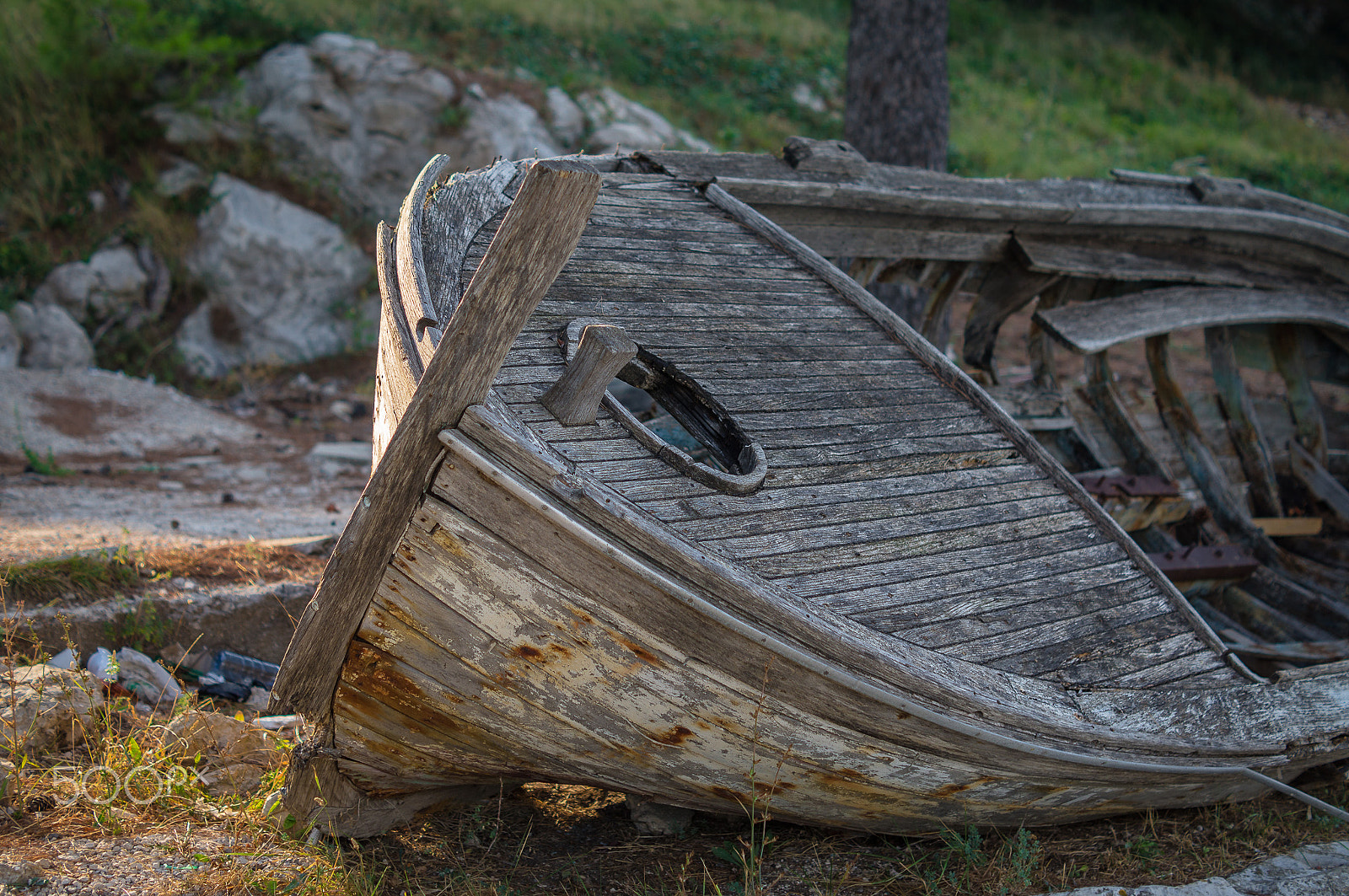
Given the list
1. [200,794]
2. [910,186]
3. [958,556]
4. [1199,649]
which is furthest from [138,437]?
[1199,649]

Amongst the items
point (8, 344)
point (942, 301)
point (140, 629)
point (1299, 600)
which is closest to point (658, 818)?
point (140, 629)

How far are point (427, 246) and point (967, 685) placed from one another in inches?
83.1

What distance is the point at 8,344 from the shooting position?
291 inches

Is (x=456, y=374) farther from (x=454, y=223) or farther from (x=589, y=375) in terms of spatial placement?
(x=454, y=223)

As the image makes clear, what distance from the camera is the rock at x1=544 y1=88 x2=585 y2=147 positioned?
10375 mm

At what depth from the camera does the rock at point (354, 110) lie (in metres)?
9.66

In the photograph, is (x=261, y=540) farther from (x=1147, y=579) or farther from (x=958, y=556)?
(x=1147, y=579)

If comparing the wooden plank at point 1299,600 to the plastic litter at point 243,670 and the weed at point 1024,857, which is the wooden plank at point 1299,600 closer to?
the weed at point 1024,857

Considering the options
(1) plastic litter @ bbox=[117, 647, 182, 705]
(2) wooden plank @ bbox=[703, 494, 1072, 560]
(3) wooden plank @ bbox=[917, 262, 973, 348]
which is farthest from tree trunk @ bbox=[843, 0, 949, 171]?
(1) plastic litter @ bbox=[117, 647, 182, 705]

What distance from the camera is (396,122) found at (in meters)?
9.94

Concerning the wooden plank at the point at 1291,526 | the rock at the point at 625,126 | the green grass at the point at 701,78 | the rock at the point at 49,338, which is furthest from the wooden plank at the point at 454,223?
the rock at the point at 625,126

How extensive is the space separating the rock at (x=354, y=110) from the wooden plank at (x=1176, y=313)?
23.8 feet

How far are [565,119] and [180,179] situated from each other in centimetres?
402

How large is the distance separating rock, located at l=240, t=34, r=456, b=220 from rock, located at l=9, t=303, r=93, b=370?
9.36ft
